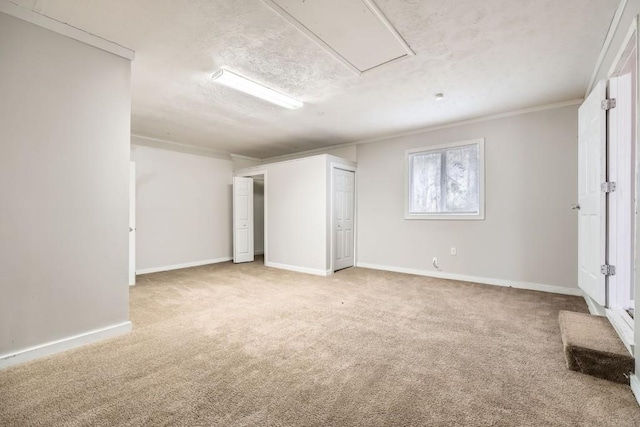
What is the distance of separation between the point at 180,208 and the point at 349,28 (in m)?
5.02

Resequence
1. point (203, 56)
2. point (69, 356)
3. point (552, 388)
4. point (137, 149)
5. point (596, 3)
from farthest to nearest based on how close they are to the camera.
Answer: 1. point (137, 149)
2. point (203, 56)
3. point (69, 356)
4. point (596, 3)
5. point (552, 388)

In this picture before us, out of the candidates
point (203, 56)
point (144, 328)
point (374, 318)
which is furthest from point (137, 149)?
point (374, 318)

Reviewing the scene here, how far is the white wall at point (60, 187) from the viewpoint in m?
2.00

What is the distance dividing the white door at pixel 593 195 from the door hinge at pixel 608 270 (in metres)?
0.03

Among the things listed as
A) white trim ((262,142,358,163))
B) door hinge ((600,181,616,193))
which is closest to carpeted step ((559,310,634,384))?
door hinge ((600,181,616,193))

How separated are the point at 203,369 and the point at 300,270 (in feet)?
11.3

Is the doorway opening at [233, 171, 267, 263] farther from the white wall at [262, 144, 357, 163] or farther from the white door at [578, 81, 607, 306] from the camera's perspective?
the white door at [578, 81, 607, 306]

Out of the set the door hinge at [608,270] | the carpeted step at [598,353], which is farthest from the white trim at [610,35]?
the carpeted step at [598,353]

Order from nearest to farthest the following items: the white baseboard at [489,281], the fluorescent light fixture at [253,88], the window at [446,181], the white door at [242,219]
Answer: the fluorescent light fixture at [253,88] < the white baseboard at [489,281] < the window at [446,181] < the white door at [242,219]

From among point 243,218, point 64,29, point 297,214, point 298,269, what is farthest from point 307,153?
point 64,29

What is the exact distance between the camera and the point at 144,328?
2693 millimetres

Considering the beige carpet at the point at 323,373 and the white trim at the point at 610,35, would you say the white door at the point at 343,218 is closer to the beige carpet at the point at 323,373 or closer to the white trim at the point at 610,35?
the beige carpet at the point at 323,373

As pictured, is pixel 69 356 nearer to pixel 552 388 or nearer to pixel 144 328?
pixel 144 328

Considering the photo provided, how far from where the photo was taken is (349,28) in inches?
86.3
